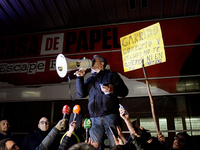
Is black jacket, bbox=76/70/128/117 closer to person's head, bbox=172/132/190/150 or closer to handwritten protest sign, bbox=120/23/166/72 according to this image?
handwritten protest sign, bbox=120/23/166/72

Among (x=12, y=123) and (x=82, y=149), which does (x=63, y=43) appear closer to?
(x=12, y=123)

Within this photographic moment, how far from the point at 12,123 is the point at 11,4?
8.21ft

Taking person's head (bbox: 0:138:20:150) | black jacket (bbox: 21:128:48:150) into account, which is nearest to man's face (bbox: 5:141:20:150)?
person's head (bbox: 0:138:20:150)

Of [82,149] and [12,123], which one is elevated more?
[12,123]

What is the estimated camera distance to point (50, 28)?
15.1 ft

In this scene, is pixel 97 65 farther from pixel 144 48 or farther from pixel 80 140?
pixel 80 140

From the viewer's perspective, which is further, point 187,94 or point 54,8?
point 54,8

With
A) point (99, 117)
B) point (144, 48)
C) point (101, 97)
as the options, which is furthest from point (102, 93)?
point (144, 48)

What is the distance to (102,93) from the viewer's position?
1.96m

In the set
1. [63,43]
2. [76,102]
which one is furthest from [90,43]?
[76,102]

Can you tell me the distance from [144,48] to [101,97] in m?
0.93

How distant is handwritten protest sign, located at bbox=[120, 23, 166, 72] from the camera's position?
2342 millimetres

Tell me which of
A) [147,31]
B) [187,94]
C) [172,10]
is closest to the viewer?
[147,31]

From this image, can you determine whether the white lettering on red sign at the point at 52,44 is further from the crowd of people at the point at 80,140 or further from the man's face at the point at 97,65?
the man's face at the point at 97,65
